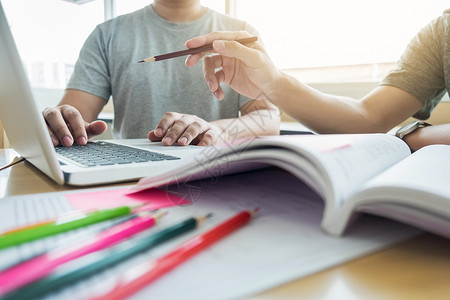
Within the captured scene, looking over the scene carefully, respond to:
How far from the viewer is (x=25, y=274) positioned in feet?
0.47

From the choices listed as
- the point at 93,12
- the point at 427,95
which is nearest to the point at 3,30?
the point at 427,95

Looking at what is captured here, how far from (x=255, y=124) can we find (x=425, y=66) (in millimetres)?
414

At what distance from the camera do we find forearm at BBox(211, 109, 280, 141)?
2.78 feet

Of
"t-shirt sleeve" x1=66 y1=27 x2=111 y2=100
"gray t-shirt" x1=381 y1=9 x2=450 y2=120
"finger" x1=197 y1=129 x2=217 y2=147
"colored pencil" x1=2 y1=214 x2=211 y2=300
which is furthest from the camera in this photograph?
"t-shirt sleeve" x1=66 y1=27 x2=111 y2=100

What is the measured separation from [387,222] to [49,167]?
0.32 metres

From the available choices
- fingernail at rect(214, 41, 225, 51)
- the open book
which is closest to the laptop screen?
the open book

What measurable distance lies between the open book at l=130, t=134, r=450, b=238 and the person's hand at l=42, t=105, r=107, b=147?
33cm

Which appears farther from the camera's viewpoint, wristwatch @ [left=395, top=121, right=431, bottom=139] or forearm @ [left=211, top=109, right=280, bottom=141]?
forearm @ [left=211, top=109, right=280, bottom=141]

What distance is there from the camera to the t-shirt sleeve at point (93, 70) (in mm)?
1063

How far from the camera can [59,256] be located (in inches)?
6.3

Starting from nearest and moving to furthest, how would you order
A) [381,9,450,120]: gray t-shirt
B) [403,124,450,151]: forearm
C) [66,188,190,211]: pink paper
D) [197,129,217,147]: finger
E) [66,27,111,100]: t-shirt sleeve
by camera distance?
[66,188,190,211]: pink paper → [403,124,450,151]: forearm → [197,129,217,147]: finger → [381,9,450,120]: gray t-shirt → [66,27,111,100]: t-shirt sleeve

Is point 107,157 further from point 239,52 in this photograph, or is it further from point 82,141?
point 239,52

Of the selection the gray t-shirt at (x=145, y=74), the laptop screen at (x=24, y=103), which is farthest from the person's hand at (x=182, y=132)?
the gray t-shirt at (x=145, y=74)

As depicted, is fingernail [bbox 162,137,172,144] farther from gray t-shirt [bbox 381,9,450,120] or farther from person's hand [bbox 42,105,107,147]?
gray t-shirt [bbox 381,9,450,120]
